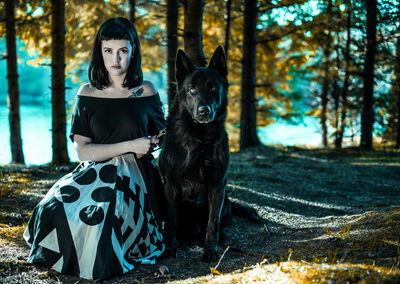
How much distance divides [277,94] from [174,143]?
14.0 metres

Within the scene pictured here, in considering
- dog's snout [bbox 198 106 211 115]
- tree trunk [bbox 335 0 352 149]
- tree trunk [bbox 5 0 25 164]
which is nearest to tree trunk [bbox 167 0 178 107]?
tree trunk [bbox 5 0 25 164]

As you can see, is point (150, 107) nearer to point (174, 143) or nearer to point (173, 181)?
point (174, 143)

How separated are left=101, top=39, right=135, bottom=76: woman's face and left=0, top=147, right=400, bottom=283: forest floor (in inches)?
73.6

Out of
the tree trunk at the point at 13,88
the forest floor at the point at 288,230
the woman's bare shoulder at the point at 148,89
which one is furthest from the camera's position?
the tree trunk at the point at 13,88

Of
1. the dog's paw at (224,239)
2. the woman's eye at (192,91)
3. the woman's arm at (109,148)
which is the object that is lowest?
the dog's paw at (224,239)

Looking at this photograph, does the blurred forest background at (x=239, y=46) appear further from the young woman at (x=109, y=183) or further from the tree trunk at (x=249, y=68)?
the young woman at (x=109, y=183)

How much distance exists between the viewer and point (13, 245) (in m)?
3.33

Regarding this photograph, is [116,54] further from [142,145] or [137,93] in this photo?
[142,145]

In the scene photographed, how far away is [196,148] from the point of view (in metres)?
3.30

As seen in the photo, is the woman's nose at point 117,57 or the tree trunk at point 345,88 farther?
the tree trunk at point 345,88

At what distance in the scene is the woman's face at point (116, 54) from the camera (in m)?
3.30

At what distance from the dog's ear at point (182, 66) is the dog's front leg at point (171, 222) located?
3.53 ft

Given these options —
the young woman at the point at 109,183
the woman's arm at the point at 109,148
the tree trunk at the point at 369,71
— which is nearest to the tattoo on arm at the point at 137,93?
the young woman at the point at 109,183

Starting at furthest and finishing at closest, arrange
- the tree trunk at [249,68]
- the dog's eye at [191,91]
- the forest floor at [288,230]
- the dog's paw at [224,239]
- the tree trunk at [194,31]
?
the tree trunk at [249,68] < the tree trunk at [194,31] < the dog's paw at [224,239] < the dog's eye at [191,91] < the forest floor at [288,230]
